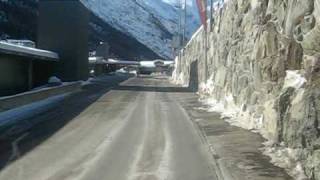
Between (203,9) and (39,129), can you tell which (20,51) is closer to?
(203,9)

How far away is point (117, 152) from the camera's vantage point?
16.2 meters

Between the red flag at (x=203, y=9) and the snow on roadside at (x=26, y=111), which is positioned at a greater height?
the red flag at (x=203, y=9)

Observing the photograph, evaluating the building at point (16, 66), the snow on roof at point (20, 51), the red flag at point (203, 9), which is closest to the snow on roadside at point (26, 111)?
the snow on roof at point (20, 51)

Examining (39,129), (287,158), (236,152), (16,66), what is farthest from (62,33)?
(287,158)

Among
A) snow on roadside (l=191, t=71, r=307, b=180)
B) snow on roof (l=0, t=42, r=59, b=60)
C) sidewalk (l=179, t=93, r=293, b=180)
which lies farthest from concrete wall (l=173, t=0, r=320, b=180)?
snow on roof (l=0, t=42, r=59, b=60)

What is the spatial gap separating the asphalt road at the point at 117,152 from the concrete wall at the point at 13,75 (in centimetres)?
1248

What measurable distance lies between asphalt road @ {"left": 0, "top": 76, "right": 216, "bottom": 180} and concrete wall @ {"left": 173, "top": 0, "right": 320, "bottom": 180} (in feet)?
6.29

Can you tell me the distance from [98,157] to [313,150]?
514 centimetres

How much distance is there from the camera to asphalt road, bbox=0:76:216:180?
13.3 m

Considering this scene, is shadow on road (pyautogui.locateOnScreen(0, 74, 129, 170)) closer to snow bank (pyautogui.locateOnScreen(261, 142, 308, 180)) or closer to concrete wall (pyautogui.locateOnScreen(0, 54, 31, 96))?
snow bank (pyautogui.locateOnScreen(261, 142, 308, 180))

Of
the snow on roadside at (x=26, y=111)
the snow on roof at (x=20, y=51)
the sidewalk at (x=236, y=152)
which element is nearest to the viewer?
the sidewalk at (x=236, y=152)

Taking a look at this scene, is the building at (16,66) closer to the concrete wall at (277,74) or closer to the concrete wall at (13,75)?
the concrete wall at (13,75)

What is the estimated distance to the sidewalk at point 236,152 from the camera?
13.1 metres

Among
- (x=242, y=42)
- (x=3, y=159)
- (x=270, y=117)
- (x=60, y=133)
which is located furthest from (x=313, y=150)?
(x=242, y=42)
